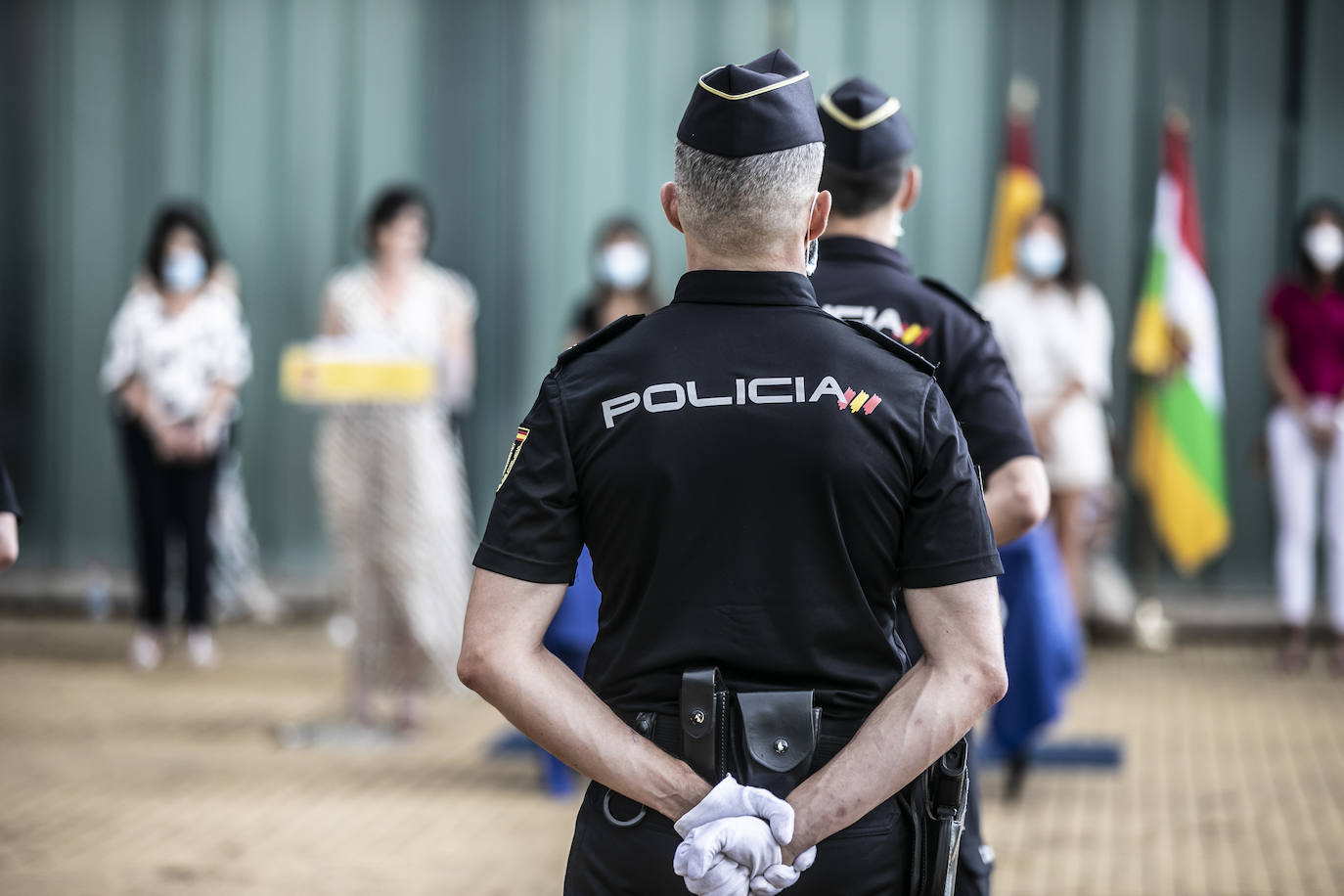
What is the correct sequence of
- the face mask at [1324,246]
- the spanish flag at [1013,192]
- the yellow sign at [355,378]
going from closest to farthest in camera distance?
the yellow sign at [355,378] < the face mask at [1324,246] < the spanish flag at [1013,192]

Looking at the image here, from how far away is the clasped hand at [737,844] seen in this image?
197cm

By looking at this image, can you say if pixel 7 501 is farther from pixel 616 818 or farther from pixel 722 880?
pixel 722 880

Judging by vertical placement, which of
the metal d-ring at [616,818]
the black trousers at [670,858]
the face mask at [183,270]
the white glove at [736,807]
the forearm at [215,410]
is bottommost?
the forearm at [215,410]

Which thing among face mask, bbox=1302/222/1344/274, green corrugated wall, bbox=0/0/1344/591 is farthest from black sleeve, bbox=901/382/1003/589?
green corrugated wall, bbox=0/0/1344/591

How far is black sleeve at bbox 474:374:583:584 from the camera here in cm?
209

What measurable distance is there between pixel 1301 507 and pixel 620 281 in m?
3.42

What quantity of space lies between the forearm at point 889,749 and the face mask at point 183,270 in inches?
266

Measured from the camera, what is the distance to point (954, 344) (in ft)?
10.1

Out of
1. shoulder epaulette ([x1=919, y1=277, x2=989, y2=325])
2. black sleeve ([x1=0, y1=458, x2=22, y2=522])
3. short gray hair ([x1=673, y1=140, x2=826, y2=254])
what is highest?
short gray hair ([x1=673, y1=140, x2=826, y2=254])

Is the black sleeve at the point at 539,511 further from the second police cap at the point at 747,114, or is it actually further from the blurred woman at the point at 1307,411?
the blurred woman at the point at 1307,411

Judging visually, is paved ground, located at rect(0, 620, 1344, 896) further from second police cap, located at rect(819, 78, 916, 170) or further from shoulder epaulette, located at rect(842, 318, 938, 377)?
shoulder epaulette, located at rect(842, 318, 938, 377)

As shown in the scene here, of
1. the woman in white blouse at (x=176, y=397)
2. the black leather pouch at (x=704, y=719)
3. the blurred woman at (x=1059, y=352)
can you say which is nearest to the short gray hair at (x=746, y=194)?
the black leather pouch at (x=704, y=719)

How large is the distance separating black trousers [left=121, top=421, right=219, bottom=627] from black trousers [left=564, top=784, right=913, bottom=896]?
257 inches

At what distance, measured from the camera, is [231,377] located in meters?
8.31
